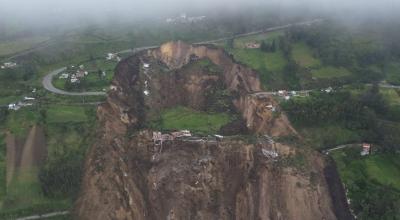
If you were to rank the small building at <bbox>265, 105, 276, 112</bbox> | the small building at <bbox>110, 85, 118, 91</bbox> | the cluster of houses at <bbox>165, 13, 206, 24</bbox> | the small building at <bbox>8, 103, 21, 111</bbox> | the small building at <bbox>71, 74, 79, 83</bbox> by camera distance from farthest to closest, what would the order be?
the cluster of houses at <bbox>165, 13, 206, 24</bbox> < the small building at <bbox>71, 74, 79, 83</bbox> < the small building at <bbox>110, 85, 118, 91</bbox> < the small building at <bbox>265, 105, 276, 112</bbox> < the small building at <bbox>8, 103, 21, 111</bbox>

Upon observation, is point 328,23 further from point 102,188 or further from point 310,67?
point 102,188

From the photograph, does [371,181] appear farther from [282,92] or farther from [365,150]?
[282,92]

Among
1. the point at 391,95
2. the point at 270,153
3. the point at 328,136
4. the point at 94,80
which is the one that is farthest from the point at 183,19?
the point at 270,153

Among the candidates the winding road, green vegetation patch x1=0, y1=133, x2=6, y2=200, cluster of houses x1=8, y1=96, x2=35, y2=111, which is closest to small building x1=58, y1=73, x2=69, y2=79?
the winding road

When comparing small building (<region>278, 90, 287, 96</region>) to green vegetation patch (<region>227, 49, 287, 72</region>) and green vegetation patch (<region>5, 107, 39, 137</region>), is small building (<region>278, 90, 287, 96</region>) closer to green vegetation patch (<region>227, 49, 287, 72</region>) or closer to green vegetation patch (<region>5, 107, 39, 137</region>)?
green vegetation patch (<region>227, 49, 287, 72</region>)

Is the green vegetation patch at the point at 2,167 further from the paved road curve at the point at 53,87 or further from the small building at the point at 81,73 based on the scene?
the small building at the point at 81,73

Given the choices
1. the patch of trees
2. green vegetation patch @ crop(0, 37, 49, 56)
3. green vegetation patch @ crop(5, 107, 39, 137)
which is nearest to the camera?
green vegetation patch @ crop(5, 107, 39, 137)

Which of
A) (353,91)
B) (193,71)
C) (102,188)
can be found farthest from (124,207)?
(353,91)
